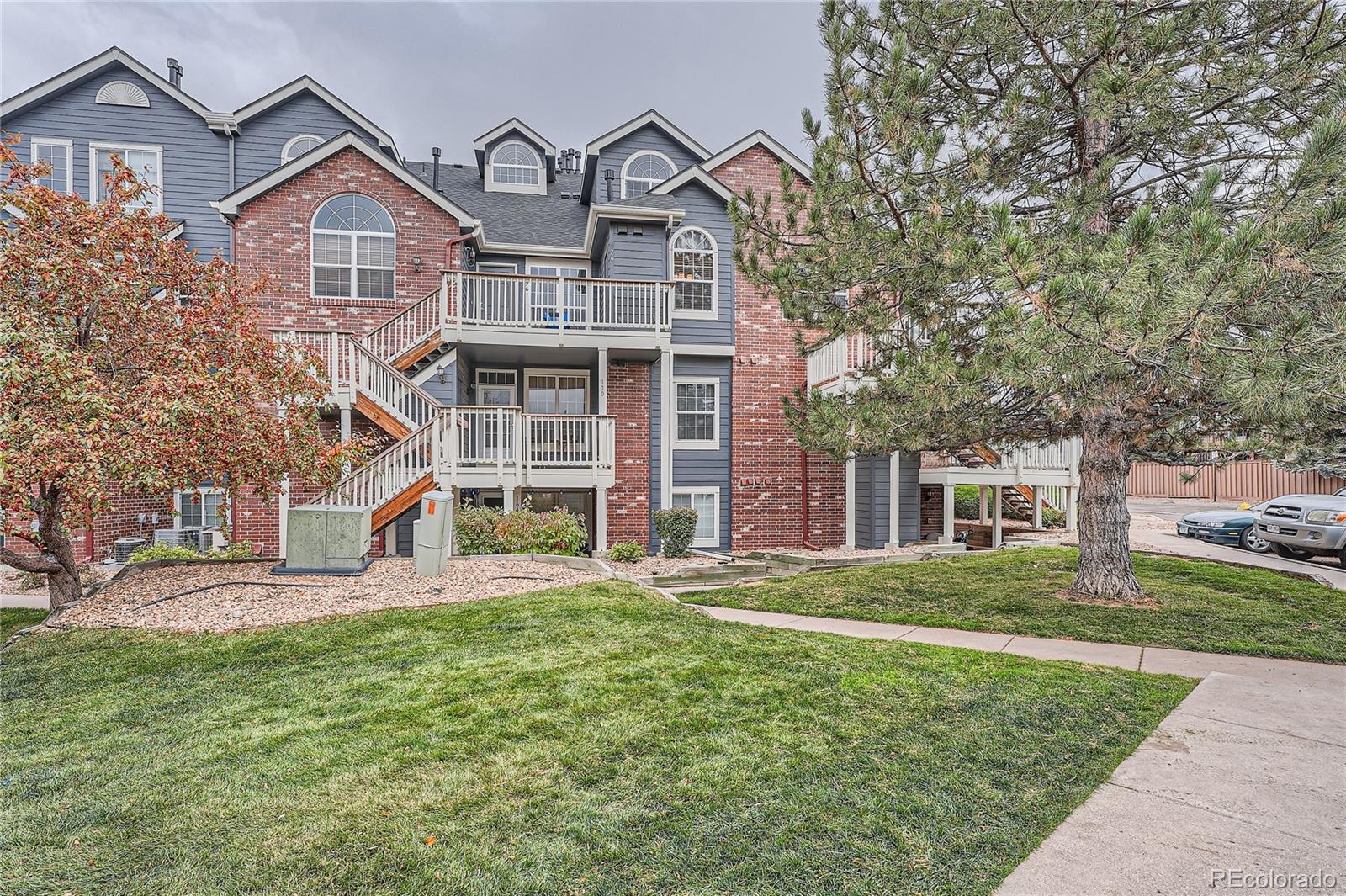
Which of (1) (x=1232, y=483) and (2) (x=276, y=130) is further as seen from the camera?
(1) (x=1232, y=483)

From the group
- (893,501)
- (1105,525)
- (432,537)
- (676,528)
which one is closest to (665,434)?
(676,528)

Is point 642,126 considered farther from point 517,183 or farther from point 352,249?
point 352,249

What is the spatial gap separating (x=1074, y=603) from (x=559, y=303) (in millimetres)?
8813

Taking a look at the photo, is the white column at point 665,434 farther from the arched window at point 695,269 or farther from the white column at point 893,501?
the white column at point 893,501

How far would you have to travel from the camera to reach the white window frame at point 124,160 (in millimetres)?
12875

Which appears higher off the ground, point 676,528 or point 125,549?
point 676,528

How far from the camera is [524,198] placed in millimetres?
16109

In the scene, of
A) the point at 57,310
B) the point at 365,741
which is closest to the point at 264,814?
the point at 365,741

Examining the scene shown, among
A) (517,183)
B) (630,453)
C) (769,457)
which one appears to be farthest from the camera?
(517,183)

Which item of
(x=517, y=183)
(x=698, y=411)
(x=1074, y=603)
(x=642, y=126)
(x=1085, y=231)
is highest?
(x=642, y=126)

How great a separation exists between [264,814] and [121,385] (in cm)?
593

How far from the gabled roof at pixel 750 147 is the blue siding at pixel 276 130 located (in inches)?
295

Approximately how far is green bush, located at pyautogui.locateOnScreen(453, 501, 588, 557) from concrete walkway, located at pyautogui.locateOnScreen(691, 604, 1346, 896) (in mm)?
7775

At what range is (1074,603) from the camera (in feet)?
25.0
